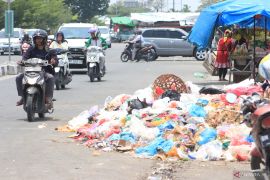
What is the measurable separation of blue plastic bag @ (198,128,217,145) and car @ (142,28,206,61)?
29.3 m

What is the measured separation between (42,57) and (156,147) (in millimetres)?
4390

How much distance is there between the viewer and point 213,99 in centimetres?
1051

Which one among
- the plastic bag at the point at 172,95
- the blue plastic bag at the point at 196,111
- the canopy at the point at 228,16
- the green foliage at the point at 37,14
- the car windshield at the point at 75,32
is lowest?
the blue plastic bag at the point at 196,111

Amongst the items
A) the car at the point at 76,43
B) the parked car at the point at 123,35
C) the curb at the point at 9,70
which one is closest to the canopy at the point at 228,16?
the car at the point at 76,43

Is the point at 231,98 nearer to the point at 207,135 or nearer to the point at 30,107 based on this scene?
the point at 207,135

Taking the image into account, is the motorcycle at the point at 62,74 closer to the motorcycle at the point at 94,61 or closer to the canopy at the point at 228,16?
the motorcycle at the point at 94,61

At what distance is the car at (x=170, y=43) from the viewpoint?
38.4 meters

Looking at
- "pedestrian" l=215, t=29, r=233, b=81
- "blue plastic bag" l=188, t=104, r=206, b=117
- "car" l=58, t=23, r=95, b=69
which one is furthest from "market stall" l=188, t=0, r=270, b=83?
"blue plastic bag" l=188, t=104, r=206, b=117

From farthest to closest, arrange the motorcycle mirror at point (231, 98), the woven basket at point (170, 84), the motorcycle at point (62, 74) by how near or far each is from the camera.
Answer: the motorcycle at point (62, 74) → the woven basket at point (170, 84) → the motorcycle mirror at point (231, 98)

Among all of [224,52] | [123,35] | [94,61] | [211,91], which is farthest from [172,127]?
[123,35]

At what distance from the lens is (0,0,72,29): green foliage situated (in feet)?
197

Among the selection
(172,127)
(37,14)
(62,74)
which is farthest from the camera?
(37,14)

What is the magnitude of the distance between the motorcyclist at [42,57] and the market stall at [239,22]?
670 cm

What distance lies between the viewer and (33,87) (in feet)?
38.7
